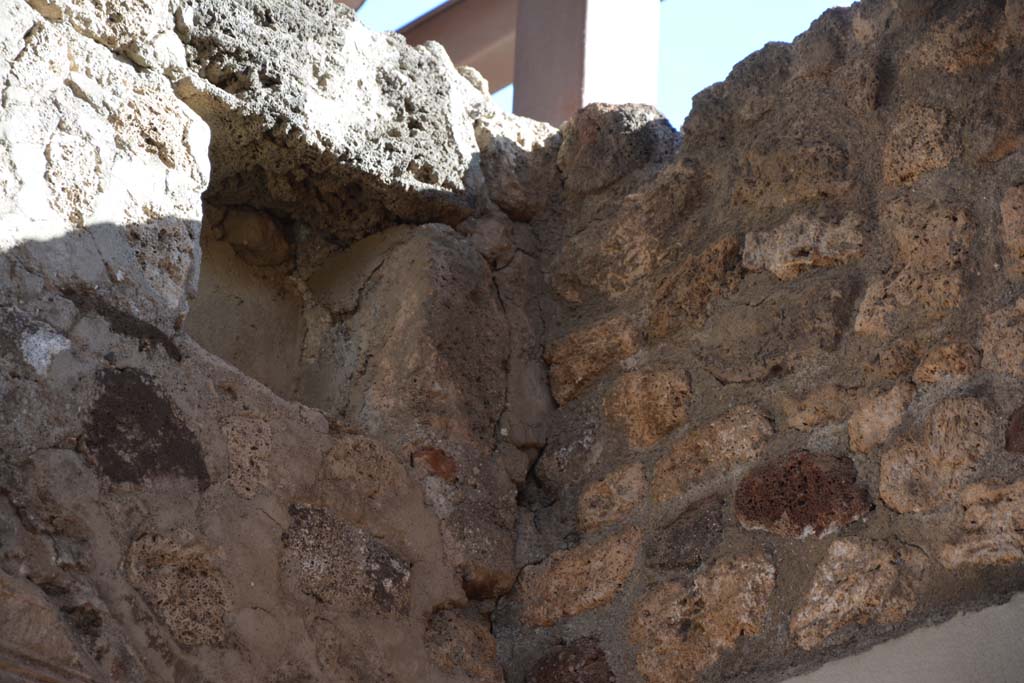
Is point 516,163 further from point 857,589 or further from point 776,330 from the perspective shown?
point 857,589

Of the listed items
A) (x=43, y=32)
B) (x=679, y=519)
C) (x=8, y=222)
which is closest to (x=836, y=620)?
(x=679, y=519)

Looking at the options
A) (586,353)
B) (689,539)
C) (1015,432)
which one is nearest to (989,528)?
(1015,432)

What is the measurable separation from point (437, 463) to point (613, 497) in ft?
1.02

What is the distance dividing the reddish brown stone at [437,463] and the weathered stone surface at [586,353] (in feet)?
1.07

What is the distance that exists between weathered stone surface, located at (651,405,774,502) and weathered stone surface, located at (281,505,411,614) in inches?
18.3

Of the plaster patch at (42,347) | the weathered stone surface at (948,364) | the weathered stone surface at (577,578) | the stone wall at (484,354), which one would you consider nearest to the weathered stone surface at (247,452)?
the stone wall at (484,354)

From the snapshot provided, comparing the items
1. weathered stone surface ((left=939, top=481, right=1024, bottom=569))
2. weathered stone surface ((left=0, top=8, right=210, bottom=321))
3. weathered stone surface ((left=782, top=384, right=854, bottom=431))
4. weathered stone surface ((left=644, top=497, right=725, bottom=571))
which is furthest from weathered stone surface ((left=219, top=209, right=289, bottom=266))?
weathered stone surface ((left=939, top=481, right=1024, bottom=569))

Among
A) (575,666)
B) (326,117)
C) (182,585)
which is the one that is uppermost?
(326,117)

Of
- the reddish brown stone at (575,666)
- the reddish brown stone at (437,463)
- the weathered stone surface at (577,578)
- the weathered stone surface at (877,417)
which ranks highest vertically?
the weathered stone surface at (877,417)

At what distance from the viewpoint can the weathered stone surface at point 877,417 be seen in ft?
7.51

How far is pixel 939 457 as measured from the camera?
218cm

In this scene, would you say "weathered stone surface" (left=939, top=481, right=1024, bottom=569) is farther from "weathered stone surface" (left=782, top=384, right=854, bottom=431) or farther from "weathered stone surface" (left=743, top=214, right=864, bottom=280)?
"weathered stone surface" (left=743, top=214, right=864, bottom=280)

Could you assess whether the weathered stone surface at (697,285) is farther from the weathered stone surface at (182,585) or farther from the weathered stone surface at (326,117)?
the weathered stone surface at (182,585)

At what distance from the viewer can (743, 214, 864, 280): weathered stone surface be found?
2520 mm
